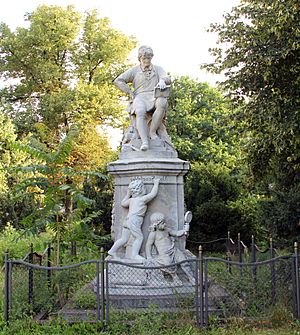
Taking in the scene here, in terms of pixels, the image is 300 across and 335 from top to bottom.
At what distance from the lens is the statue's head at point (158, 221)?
8.66m

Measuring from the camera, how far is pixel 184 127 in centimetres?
2827

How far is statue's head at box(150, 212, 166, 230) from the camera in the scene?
8.66 m

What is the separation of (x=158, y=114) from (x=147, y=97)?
0.46 m

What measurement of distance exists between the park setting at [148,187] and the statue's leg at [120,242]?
1.0 inches

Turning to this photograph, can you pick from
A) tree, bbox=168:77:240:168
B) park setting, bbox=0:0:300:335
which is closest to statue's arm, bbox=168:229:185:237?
park setting, bbox=0:0:300:335

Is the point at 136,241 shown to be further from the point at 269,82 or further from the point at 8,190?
the point at 8,190

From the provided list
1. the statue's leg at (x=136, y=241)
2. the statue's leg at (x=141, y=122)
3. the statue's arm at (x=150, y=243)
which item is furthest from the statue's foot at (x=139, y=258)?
the statue's leg at (x=141, y=122)

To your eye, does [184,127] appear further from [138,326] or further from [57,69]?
[138,326]

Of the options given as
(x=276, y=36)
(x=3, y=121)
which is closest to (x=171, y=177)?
(x=276, y=36)

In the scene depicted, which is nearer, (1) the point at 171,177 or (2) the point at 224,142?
(1) the point at 171,177

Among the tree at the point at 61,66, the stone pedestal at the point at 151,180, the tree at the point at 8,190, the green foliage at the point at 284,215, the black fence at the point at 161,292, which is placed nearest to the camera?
the black fence at the point at 161,292

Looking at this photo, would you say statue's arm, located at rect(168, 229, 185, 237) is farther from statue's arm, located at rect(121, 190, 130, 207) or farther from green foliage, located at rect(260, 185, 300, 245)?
green foliage, located at rect(260, 185, 300, 245)

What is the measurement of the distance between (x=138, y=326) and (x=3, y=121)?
1769cm

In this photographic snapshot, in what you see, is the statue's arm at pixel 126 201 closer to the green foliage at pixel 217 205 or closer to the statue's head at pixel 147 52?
the statue's head at pixel 147 52
